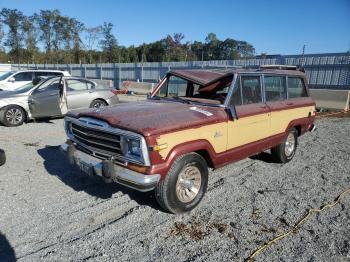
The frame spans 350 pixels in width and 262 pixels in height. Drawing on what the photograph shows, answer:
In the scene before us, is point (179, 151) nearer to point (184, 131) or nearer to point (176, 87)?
point (184, 131)

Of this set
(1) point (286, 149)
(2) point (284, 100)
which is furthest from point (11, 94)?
(1) point (286, 149)

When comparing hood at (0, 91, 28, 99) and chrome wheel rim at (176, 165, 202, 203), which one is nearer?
chrome wheel rim at (176, 165, 202, 203)

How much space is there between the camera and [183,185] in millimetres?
4219

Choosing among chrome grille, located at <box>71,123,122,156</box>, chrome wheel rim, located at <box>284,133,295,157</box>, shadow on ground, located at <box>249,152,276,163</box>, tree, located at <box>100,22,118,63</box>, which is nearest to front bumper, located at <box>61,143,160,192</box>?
chrome grille, located at <box>71,123,122,156</box>

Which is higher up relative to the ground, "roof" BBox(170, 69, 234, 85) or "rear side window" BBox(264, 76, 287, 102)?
"roof" BBox(170, 69, 234, 85)

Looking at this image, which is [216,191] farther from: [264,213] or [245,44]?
[245,44]

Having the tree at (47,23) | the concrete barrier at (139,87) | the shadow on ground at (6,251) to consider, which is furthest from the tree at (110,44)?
the shadow on ground at (6,251)

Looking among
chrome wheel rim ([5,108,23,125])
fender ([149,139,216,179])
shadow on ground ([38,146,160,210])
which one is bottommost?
shadow on ground ([38,146,160,210])

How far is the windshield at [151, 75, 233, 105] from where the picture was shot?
5.05m

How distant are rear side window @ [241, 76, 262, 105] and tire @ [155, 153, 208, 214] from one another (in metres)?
1.46

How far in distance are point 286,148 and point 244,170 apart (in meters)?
1.16

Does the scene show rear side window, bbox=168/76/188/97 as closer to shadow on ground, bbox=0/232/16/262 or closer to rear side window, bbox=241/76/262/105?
rear side window, bbox=241/76/262/105

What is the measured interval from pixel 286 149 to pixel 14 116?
7858 mm

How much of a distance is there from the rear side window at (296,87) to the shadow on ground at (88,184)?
3520mm
